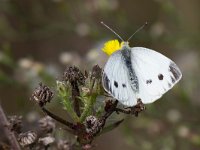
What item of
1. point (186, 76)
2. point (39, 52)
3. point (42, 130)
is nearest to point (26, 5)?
point (39, 52)

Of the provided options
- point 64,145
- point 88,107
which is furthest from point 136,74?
point 64,145

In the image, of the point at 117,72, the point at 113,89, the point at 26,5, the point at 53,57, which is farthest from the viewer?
the point at 53,57

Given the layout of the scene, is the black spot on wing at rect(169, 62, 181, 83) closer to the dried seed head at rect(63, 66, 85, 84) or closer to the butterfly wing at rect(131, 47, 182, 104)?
the butterfly wing at rect(131, 47, 182, 104)

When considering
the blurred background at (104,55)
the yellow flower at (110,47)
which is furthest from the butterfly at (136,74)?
the blurred background at (104,55)

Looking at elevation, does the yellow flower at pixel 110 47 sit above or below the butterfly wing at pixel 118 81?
above

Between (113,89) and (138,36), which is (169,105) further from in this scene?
(113,89)

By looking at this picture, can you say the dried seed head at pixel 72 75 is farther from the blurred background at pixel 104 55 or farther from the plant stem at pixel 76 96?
the blurred background at pixel 104 55
